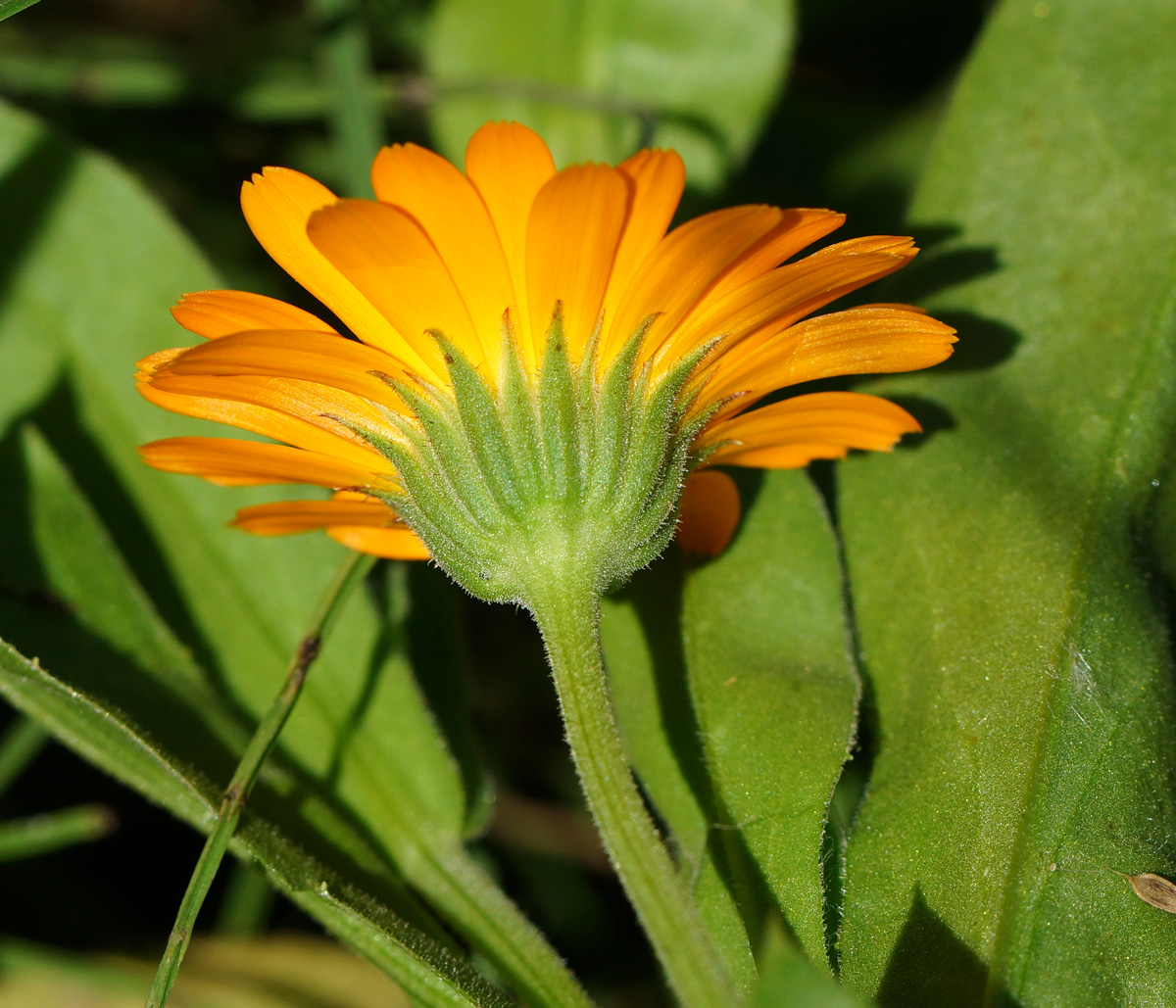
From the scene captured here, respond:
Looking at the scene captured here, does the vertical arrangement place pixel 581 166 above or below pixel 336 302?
above

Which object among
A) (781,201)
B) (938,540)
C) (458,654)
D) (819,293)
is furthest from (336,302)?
(781,201)

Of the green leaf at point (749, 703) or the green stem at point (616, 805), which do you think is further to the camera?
the green leaf at point (749, 703)

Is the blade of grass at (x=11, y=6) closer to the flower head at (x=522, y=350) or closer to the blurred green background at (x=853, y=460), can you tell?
the blurred green background at (x=853, y=460)

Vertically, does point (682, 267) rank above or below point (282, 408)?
above

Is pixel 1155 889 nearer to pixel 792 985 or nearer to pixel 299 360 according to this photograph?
pixel 792 985

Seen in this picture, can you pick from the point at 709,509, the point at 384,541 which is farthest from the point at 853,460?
the point at 384,541

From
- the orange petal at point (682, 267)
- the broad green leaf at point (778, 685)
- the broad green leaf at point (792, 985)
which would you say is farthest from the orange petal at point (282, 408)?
the broad green leaf at point (792, 985)

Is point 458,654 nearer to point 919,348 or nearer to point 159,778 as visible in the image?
point 159,778
